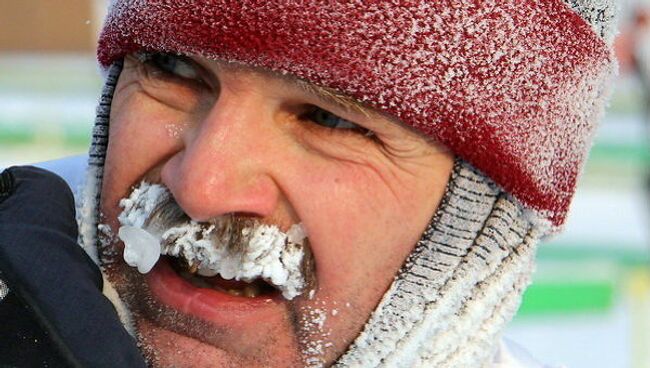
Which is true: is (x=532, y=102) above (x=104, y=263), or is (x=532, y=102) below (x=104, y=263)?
above

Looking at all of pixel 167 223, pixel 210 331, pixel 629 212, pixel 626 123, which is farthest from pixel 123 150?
pixel 626 123

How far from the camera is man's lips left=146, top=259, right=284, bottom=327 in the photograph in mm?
1398

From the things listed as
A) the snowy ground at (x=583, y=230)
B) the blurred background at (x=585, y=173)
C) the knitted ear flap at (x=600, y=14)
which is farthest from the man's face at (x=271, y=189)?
the snowy ground at (x=583, y=230)

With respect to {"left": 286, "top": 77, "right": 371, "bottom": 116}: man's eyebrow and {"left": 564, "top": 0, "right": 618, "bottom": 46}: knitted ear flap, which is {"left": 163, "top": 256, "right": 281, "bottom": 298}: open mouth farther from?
{"left": 564, "top": 0, "right": 618, "bottom": 46}: knitted ear flap

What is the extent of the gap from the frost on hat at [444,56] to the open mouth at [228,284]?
0.95 ft

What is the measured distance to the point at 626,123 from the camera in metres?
9.25

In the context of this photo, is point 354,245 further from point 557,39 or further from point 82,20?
point 82,20

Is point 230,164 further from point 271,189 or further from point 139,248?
point 139,248

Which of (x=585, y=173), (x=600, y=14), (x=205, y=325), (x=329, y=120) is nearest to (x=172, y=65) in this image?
(x=329, y=120)

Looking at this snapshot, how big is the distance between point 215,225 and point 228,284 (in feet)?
0.40

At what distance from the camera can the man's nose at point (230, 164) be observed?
131 cm

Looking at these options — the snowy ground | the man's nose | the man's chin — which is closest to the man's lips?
the man's chin

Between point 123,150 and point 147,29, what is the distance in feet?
0.57

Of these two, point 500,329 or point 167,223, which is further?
point 500,329
